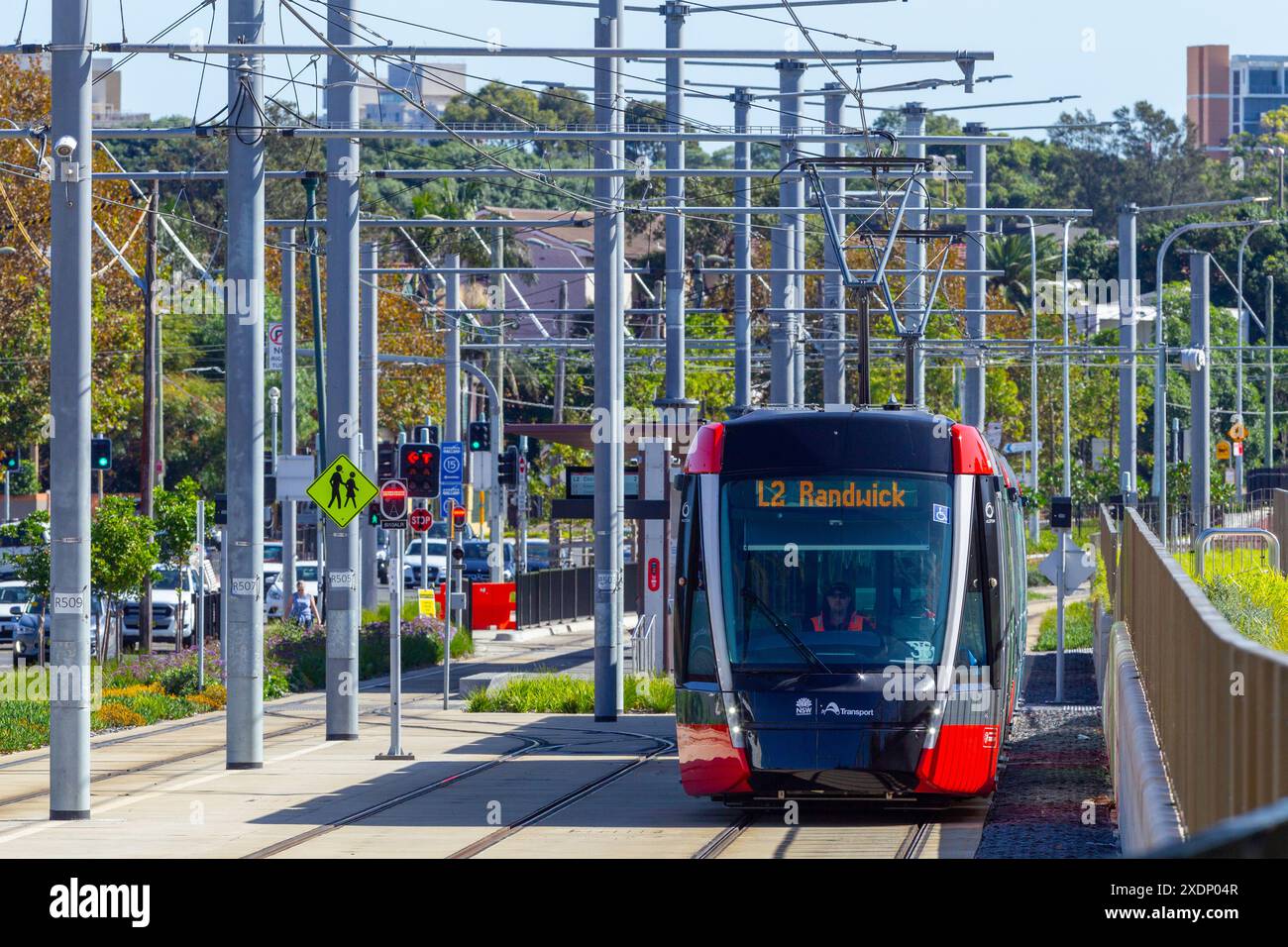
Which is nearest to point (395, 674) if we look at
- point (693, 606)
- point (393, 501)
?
point (393, 501)

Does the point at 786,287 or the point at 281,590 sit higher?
the point at 786,287

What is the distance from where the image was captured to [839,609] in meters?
15.1

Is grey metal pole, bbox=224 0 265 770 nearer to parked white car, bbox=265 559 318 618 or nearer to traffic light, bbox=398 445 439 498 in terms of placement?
traffic light, bbox=398 445 439 498

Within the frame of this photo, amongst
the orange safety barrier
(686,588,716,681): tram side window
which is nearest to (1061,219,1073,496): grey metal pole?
the orange safety barrier

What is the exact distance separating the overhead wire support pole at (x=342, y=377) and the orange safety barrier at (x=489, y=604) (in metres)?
22.5

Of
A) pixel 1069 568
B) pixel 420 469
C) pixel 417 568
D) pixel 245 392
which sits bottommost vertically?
pixel 417 568

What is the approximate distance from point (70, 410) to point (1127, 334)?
24.0 meters

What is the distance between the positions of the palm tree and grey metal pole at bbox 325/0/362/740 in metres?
59.5

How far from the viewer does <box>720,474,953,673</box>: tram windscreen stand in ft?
49.1

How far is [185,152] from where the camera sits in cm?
9256

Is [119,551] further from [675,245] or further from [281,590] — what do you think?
[281,590]
